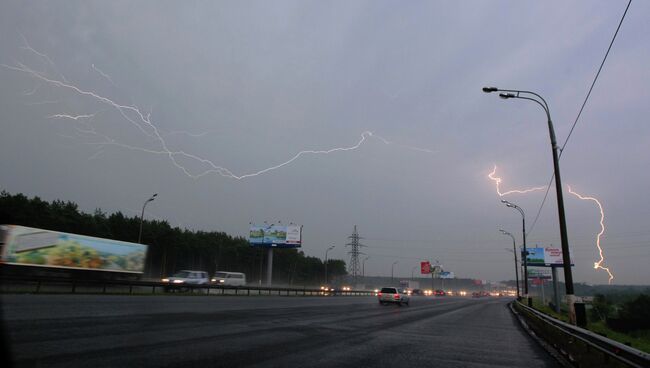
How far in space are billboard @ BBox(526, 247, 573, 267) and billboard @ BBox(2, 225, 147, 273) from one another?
66017mm

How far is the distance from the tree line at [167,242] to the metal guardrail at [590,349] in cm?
3190

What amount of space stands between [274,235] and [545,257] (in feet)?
160

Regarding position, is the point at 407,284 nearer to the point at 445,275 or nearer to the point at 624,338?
the point at 445,275

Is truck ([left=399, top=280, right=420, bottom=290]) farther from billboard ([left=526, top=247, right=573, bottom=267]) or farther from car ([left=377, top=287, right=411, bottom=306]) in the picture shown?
car ([left=377, top=287, right=411, bottom=306])

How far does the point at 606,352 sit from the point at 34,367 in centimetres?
882

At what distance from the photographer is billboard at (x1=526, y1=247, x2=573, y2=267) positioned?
79125mm

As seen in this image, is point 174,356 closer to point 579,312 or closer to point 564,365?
point 564,365

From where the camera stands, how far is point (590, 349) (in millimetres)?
8719

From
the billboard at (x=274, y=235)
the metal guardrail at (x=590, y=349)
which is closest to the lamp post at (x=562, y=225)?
the metal guardrail at (x=590, y=349)

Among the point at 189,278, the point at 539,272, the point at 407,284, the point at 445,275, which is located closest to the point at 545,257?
the point at 539,272

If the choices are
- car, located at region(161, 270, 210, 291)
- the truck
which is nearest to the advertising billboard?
car, located at region(161, 270, 210, 291)

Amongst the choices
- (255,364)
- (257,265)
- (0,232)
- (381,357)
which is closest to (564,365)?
(381,357)

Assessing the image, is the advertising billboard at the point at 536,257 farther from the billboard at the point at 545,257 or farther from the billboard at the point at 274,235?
the billboard at the point at 274,235

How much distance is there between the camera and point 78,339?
923 cm
